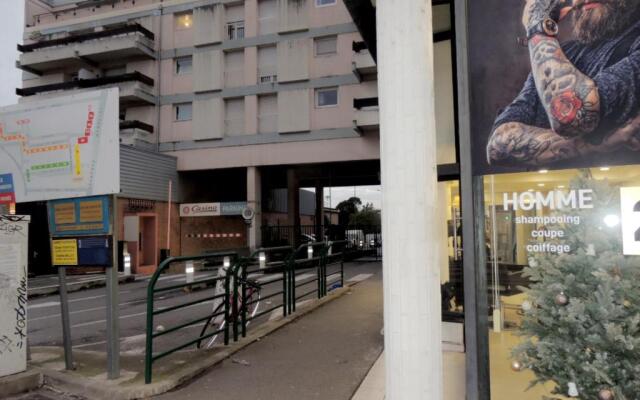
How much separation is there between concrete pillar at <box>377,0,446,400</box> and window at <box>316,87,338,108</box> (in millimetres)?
20546

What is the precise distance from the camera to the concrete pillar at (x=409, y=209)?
2.54 metres

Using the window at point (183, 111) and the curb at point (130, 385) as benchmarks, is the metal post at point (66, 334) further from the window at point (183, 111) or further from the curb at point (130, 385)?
the window at point (183, 111)

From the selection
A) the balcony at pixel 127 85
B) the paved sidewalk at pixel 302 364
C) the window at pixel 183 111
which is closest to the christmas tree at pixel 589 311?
the paved sidewalk at pixel 302 364

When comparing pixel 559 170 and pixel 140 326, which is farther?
pixel 140 326

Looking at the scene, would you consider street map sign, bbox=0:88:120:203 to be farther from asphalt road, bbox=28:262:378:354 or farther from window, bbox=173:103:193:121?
window, bbox=173:103:193:121

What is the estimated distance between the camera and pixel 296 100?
23156mm

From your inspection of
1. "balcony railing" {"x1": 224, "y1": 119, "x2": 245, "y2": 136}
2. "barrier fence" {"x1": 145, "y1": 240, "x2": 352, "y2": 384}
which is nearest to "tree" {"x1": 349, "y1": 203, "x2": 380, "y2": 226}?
"balcony railing" {"x1": 224, "y1": 119, "x2": 245, "y2": 136}

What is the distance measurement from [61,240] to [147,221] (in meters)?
17.6

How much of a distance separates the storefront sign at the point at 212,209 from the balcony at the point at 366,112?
7358mm

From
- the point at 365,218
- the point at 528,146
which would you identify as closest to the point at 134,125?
the point at 528,146

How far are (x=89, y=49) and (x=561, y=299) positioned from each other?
91.6ft

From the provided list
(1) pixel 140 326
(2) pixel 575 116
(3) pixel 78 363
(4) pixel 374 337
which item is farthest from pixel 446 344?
(1) pixel 140 326

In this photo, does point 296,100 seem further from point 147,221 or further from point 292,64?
point 147,221

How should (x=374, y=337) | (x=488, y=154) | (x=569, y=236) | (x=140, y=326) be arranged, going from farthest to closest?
(x=140, y=326)
(x=374, y=337)
(x=488, y=154)
(x=569, y=236)
